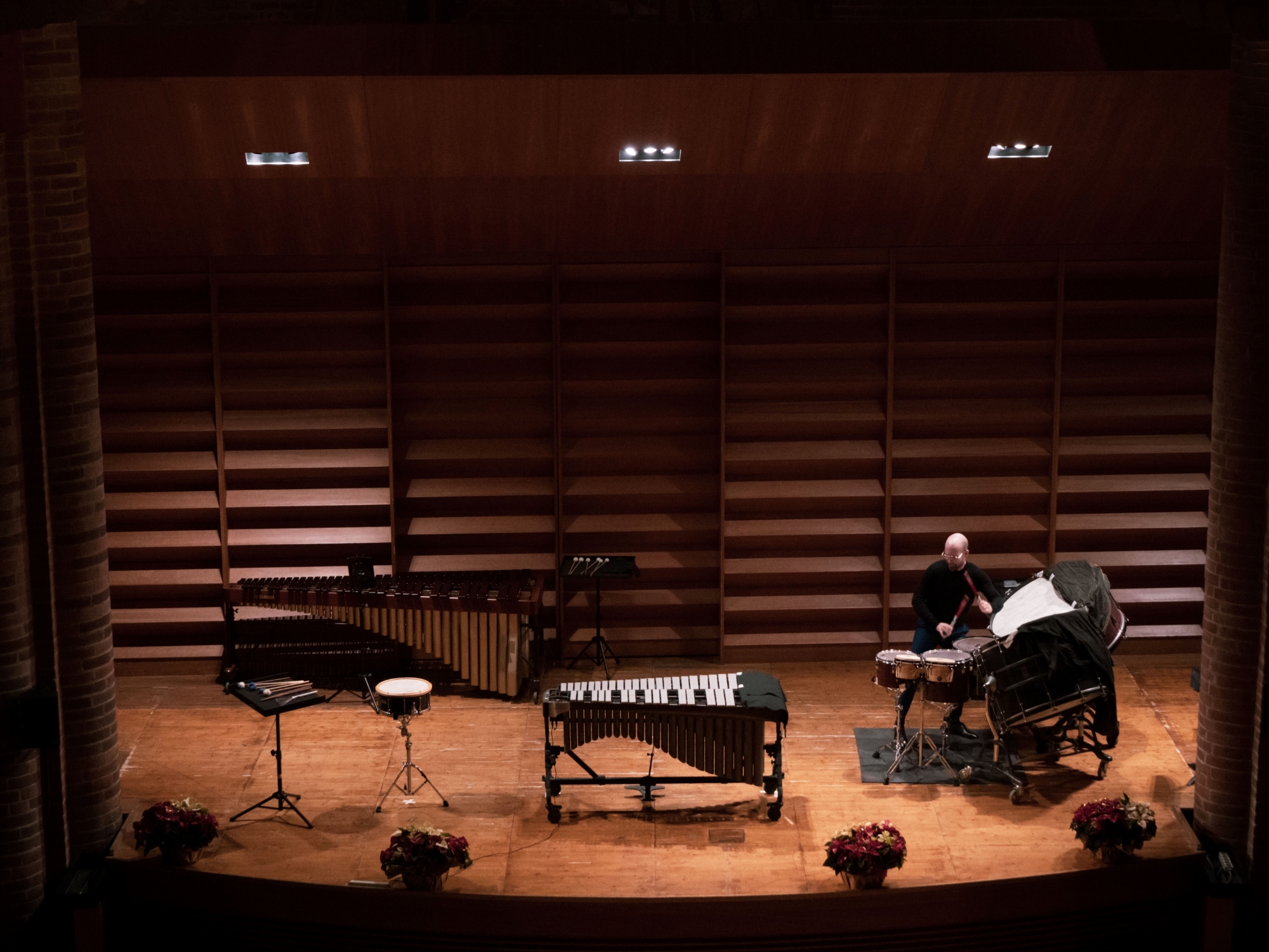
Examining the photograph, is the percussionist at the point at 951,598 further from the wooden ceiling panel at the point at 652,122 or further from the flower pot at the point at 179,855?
the flower pot at the point at 179,855

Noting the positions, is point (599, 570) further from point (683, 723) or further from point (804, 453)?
point (683, 723)

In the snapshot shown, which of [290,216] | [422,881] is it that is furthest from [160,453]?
[422,881]

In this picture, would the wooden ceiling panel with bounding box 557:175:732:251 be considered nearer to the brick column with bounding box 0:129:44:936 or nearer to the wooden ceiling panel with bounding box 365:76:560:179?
the wooden ceiling panel with bounding box 365:76:560:179

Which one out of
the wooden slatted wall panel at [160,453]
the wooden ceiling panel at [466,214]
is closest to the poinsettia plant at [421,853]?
the wooden slatted wall panel at [160,453]

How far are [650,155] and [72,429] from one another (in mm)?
3939

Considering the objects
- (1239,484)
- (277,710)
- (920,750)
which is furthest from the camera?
(920,750)

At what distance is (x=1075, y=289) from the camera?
1029 cm

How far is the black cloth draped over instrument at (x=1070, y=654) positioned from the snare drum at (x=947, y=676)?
1.07 feet

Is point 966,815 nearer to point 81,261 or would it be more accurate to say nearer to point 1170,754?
point 1170,754

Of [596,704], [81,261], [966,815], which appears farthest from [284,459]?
[966,815]

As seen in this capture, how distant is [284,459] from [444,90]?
3.28 m

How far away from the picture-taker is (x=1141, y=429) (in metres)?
10.5

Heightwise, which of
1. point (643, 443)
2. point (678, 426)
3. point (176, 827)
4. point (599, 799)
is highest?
point (678, 426)

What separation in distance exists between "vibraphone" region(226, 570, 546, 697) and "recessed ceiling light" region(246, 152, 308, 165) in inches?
112
